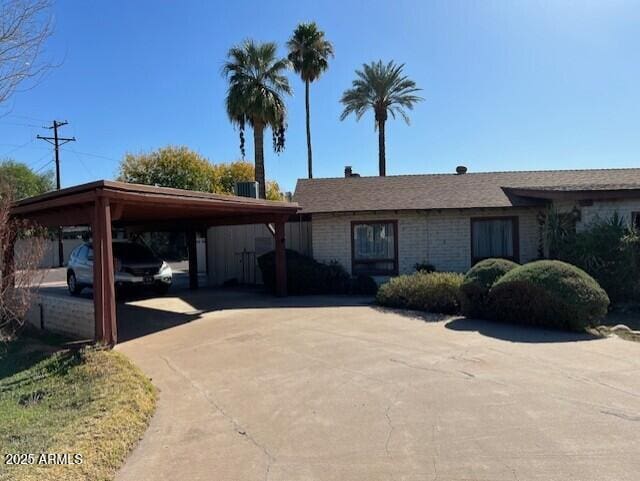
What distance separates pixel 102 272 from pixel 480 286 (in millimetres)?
7344

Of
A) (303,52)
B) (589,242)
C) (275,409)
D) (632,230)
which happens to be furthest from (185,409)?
(303,52)

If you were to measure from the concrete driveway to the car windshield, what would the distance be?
5.75 meters

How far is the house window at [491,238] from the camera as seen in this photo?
1560cm

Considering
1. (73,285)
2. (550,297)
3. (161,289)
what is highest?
(550,297)

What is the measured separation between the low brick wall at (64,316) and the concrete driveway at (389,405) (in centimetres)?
103

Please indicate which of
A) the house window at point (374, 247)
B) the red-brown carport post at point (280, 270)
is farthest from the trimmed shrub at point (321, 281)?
the house window at point (374, 247)

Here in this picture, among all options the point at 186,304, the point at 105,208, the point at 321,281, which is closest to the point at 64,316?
the point at 105,208

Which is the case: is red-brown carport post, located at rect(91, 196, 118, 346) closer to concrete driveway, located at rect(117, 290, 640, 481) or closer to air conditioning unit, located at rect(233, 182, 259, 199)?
concrete driveway, located at rect(117, 290, 640, 481)

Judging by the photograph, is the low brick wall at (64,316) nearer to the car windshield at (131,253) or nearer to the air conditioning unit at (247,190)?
the car windshield at (131,253)

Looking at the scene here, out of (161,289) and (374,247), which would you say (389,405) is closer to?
(374,247)

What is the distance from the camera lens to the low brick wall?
892 centimetres

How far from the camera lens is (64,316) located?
977 cm

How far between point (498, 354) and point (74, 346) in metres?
7.08

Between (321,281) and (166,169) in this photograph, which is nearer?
(321,281)
